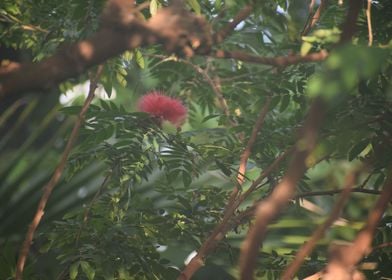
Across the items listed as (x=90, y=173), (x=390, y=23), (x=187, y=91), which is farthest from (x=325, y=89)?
(x=90, y=173)

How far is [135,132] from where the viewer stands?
1414 millimetres

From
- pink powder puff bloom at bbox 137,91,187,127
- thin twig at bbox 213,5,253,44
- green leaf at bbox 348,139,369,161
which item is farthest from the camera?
pink powder puff bloom at bbox 137,91,187,127

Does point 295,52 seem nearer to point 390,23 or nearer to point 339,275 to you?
point 390,23

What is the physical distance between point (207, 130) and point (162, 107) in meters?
0.14

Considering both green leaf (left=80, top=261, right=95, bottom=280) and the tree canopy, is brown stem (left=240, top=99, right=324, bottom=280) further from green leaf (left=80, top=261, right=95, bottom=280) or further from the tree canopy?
green leaf (left=80, top=261, right=95, bottom=280)

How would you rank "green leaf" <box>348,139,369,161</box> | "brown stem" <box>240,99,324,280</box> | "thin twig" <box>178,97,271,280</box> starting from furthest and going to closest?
1. "green leaf" <box>348,139,369,161</box>
2. "thin twig" <box>178,97,271,280</box>
3. "brown stem" <box>240,99,324,280</box>

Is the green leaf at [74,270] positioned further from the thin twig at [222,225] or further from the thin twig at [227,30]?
the thin twig at [227,30]

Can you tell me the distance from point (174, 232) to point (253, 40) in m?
0.65

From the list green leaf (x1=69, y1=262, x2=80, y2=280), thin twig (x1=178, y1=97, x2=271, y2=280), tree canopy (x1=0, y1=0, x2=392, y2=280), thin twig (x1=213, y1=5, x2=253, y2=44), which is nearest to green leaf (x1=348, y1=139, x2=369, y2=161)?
tree canopy (x1=0, y1=0, x2=392, y2=280)

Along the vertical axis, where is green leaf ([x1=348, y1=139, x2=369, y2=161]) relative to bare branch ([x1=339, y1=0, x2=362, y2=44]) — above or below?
below

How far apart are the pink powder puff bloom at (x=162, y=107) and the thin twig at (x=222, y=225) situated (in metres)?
0.27

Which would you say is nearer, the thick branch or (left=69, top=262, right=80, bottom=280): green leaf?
the thick branch

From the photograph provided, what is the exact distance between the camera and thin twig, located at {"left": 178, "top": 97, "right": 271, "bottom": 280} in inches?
46.7

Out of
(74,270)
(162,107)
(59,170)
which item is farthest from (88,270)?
(162,107)
